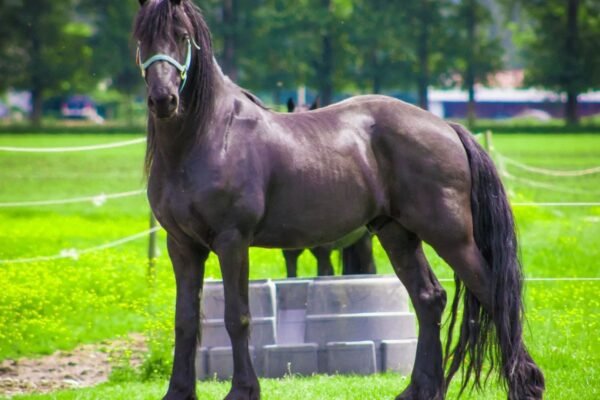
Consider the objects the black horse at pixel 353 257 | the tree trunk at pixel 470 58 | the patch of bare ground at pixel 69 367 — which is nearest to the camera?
the patch of bare ground at pixel 69 367

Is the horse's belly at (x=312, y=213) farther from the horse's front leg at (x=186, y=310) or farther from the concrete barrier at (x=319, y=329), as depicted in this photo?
the concrete barrier at (x=319, y=329)

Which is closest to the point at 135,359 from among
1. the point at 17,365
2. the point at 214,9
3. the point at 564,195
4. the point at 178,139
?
the point at 17,365

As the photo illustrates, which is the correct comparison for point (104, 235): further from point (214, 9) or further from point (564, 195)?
point (214, 9)

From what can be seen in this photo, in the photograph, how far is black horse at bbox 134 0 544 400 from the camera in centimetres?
537

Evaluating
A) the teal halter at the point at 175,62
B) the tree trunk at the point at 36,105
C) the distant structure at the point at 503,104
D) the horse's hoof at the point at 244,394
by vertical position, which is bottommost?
the distant structure at the point at 503,104

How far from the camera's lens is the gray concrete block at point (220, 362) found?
283 inches

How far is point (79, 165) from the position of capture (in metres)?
32.8

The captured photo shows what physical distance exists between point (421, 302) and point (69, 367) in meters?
3.23

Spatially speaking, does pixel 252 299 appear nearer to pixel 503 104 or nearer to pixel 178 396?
pixel 178 396

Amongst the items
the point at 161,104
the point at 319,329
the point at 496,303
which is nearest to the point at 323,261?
the point at 319,329

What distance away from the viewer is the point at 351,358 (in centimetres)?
728

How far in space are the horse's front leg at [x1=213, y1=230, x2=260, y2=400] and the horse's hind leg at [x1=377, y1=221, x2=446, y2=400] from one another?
1008 millimetres

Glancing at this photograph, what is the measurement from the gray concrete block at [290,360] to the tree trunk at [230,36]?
42.9m

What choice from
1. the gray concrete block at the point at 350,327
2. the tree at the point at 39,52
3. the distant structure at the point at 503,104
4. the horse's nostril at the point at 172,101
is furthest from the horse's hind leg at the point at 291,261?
the distant structure at the point at 503,104
